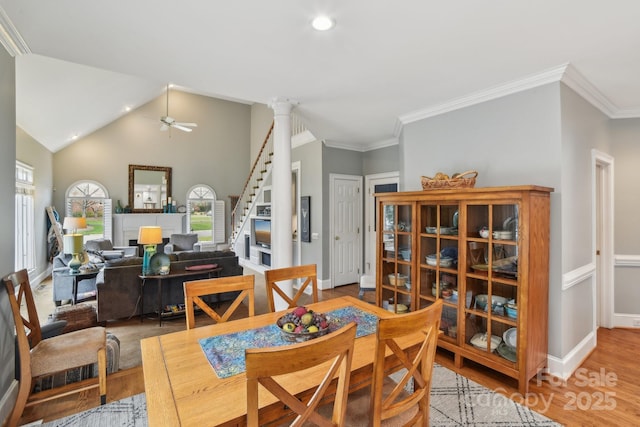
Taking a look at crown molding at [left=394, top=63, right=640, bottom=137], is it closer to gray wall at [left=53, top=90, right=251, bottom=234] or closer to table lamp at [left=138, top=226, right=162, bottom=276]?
table lamp at [left=138, top=226, right=162, bottom=276]

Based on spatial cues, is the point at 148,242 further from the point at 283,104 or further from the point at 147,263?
the point at 283,104

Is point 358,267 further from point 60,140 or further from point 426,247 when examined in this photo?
point 60,140

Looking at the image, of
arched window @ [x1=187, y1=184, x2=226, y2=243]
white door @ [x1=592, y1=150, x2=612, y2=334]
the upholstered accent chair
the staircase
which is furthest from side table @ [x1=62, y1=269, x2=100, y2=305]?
white door @ [x1=592, y1=150, x2=612, y2=334]

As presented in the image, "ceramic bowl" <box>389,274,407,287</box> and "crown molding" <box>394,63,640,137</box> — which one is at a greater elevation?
"crown molding" <box>394,63,640,137</box>

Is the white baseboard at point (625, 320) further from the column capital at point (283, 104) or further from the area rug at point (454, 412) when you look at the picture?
the column capital at point (283, 104)

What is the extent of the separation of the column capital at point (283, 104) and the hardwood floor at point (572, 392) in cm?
293

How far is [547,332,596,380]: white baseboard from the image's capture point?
254cm

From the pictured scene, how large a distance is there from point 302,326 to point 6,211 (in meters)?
2.25

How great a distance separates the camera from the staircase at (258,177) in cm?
571

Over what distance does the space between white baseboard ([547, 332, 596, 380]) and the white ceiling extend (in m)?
2.40

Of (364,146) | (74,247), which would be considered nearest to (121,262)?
(74,247)

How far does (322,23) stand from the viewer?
6.27ft

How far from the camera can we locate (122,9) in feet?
5.81

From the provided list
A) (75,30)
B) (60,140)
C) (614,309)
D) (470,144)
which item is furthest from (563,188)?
(60,140)
